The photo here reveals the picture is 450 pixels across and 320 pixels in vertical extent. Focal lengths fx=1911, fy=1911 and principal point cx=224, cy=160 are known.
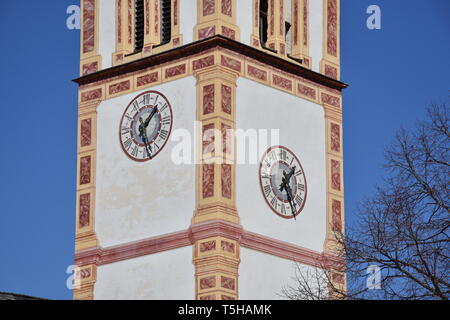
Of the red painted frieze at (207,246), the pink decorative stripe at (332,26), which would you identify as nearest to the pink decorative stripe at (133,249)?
the red painted frieze at (207,246)

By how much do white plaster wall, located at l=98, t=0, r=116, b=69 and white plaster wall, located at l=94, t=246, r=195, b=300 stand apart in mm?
6709

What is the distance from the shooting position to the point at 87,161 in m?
59.6

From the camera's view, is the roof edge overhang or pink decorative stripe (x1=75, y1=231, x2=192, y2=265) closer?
pink decorative stripe (x1=75, y1=231, x2=192, y2=265)

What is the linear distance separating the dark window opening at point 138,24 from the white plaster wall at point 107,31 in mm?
728

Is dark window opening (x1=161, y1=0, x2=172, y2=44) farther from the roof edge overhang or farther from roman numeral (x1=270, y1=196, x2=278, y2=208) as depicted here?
roman numeral (x1=270, y1=196, x2=278, y2=208)

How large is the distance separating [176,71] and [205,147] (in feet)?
9.81

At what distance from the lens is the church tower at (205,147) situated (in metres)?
55.7

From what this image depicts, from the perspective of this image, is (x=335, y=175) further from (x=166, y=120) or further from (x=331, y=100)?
(x=166, y=120)

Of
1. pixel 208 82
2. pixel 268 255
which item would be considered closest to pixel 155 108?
pixel 208 82

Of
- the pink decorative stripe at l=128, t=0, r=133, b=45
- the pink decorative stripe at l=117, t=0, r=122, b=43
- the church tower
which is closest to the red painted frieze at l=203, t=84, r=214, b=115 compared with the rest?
the church tower

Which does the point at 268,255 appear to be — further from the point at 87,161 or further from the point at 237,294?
the point at 87,161

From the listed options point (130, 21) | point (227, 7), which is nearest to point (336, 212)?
Result: point (227, 7)

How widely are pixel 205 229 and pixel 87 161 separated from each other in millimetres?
6183

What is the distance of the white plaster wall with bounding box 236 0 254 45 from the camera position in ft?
189
